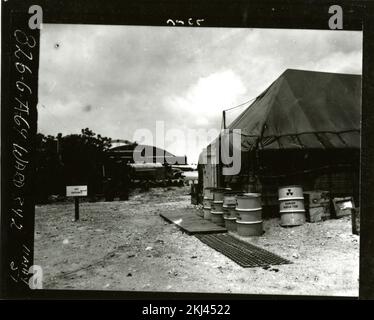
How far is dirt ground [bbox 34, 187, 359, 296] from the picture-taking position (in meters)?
4.84

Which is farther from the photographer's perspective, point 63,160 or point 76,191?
point 76,191

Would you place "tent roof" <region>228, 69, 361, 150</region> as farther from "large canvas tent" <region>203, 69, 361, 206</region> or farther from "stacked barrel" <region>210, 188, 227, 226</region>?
"stacked barrel" <region>210, 188, 227, 226</region>

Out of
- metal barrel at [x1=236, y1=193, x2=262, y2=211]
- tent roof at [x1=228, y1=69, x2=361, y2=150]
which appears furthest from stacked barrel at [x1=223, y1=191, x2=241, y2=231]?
tent roof at [x1=228, y1=69, x2=361, y2=150]

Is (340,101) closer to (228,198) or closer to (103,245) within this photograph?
(228,198)

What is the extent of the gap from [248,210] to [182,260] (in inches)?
91.6

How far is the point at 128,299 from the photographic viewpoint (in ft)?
14.5

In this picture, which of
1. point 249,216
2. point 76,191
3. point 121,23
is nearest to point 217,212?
point 249,216

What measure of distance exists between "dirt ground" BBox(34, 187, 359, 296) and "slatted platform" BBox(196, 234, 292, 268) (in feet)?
0.55

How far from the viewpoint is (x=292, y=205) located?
8516 mm

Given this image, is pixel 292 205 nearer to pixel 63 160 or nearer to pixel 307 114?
pixel 307 114

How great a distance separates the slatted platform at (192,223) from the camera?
8555mm

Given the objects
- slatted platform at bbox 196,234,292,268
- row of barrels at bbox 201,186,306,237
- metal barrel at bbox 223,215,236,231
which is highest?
row of barrels at bbox 201,186,306,237

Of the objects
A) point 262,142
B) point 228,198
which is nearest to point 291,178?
→ point 262,142

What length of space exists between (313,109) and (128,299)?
24.7 ft
